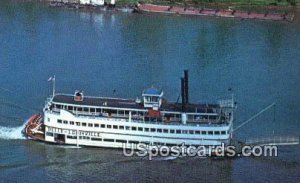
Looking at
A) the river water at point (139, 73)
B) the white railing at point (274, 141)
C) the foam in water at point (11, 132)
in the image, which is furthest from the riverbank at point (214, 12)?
the foam in water at point (11, 132)

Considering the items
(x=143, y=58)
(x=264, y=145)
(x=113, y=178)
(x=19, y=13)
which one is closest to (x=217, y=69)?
(x=143, y=58)

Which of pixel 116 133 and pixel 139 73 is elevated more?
pixel 139 73

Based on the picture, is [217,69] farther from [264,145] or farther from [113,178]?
[113,178]

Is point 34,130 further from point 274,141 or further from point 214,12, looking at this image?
point 214,12

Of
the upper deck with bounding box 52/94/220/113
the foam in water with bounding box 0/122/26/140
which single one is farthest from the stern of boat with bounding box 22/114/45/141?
the upper deck with bounding box 52/94/220/113

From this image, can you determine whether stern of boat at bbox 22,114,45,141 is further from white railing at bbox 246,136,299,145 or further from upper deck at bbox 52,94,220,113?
white railing at bbox 246,136,299,145

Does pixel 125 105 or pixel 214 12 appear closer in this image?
pixel 125 105

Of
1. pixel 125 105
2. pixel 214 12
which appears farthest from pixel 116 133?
pixel 214 12

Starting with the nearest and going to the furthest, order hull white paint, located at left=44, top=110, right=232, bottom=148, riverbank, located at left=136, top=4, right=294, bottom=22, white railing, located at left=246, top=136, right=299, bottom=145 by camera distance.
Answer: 1. hull white paint, located at left=44, top=110, right=232, bottom=148
2. white railing, located at left=246, top=136, right=299, bottom=145
3. riverbank, located at left=136, top=4, right=294, bottom=22
